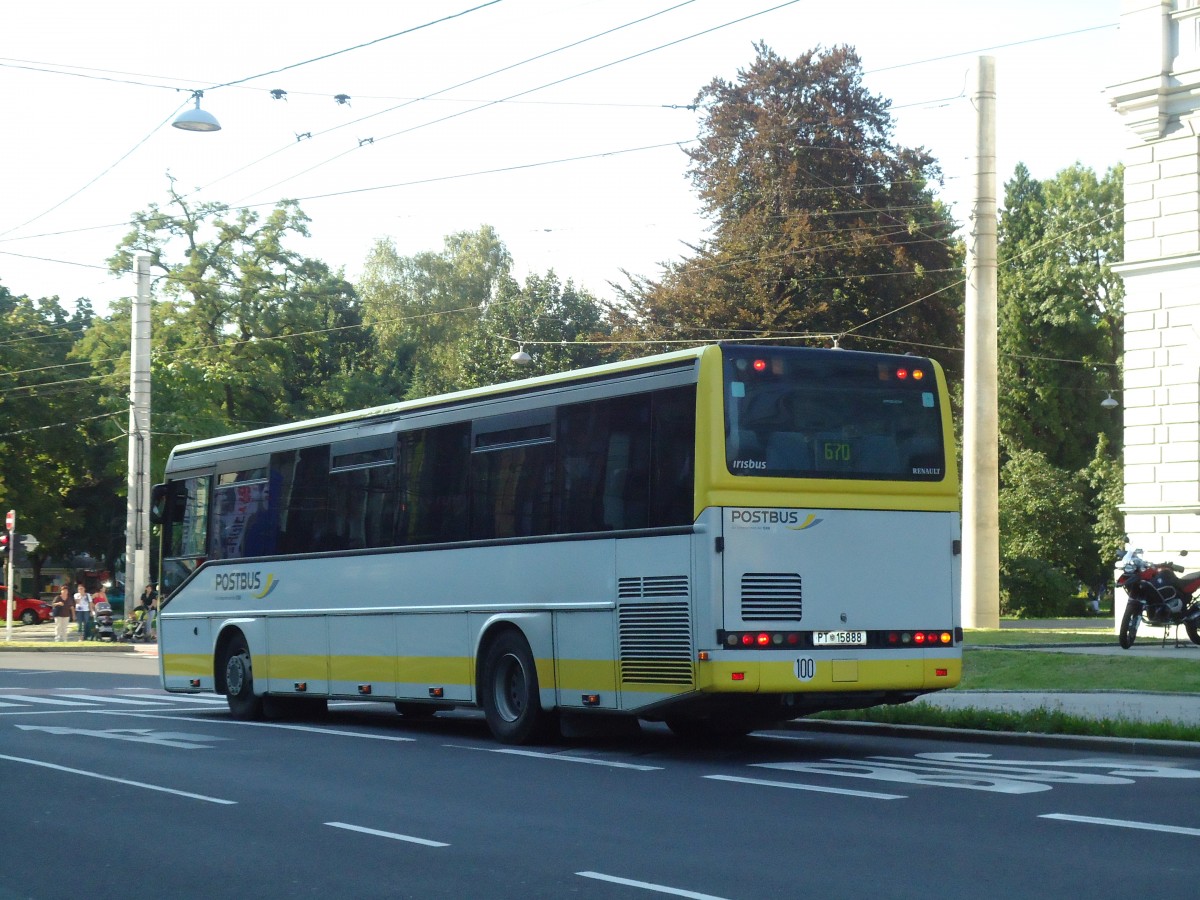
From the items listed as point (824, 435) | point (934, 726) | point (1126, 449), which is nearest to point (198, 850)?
point (824, 435)

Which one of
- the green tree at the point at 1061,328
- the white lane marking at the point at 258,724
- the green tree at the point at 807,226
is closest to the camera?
the white lane marking at the point at 258,724

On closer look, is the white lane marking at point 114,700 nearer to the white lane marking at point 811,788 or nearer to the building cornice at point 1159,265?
the white lane marking at point 811,788

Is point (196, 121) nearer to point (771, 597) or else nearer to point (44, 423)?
point (771, 597)

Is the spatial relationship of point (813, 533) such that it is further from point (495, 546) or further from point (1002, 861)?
point (1002, 861)

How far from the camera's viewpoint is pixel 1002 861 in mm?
8375

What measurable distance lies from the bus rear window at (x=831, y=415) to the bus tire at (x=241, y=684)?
8526 mm

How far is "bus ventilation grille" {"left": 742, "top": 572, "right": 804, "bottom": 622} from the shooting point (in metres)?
13.4

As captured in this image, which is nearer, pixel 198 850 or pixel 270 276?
pixel 198 850

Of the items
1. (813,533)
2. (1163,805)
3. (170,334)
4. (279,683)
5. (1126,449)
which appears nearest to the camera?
(1163,805)

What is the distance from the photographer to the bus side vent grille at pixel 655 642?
531 inches

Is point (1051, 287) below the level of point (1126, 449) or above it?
above

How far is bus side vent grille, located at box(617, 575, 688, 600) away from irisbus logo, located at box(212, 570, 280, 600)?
6404 millimetres

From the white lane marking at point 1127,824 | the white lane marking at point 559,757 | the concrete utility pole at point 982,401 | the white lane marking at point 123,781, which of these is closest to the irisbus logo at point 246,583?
the white lane marking at point 559,757

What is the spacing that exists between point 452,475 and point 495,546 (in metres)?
1.06
